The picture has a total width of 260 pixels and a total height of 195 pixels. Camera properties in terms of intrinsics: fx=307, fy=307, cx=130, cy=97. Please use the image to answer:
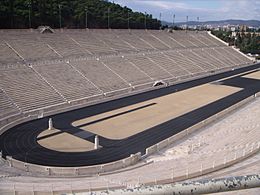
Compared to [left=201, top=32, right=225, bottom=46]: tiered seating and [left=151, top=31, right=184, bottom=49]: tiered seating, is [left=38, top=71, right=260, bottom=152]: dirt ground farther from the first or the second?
[left=201, top=32, right=225, bottom=46]: tiered seating

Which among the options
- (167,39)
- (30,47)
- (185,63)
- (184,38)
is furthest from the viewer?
(184,38)

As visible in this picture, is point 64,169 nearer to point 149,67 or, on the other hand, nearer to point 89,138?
point 89,138

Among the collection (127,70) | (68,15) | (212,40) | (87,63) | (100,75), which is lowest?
(100,75)

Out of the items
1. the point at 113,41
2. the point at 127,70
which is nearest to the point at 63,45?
the point at 127,70

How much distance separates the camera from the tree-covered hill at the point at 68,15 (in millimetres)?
48984

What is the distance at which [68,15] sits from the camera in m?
60.6

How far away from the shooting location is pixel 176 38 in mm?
63656

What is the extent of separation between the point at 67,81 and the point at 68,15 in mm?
31389

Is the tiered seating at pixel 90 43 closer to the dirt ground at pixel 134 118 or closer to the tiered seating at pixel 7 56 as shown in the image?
the tiered seating at pixel 7 56

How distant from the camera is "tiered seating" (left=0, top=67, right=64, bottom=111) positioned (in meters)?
27.5

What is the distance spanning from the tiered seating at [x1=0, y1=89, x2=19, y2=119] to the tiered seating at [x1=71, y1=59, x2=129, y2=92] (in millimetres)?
10523

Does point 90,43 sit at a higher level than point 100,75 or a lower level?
higher

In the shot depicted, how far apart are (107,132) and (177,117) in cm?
→ 715

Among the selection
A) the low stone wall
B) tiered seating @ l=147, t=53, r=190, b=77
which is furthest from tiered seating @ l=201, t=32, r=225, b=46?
the low stone wall
